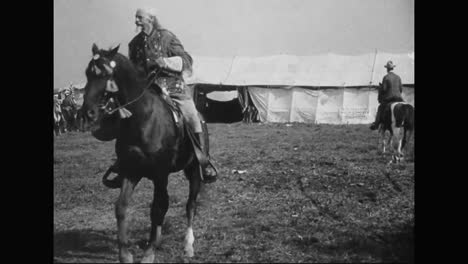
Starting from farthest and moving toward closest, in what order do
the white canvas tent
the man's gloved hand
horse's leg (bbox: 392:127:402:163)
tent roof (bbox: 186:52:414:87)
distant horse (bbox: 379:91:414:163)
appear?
tent roof (bbox: 186:52:414:87) < the white canvas tent < distant horse (bbox: 379:91:414:163) < horse's leg (bbox: 392:127:402:163) < the man's gloved hand

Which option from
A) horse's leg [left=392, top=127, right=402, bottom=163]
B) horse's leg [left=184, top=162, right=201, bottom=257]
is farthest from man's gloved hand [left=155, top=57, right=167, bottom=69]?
horse's leg [left=392, top=127, right=402, bottom=163]

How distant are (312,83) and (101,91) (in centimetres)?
2411

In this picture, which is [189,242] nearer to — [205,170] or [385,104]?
[205,170]

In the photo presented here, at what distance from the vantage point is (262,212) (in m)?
7.17

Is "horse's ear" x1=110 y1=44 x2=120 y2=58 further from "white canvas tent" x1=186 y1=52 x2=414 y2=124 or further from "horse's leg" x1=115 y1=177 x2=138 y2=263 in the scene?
"white canvas tent" x1=186 y1=52 x2=414 y2=124

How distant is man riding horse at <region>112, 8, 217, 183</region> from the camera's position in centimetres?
572

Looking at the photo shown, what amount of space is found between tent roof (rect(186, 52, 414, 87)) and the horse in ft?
73.0

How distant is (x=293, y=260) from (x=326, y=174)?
182 inches

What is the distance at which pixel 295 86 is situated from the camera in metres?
27.9

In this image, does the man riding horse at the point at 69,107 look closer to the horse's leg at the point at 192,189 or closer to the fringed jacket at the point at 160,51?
the horse's leg at the point at 192,189

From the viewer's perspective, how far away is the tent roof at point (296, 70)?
1089 inches

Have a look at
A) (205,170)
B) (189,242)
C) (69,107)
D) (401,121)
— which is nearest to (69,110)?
(69,107)
